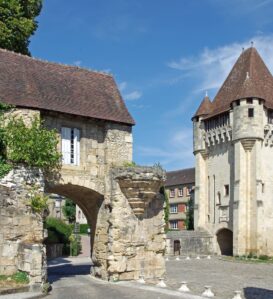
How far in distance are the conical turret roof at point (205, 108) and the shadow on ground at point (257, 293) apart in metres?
28.5

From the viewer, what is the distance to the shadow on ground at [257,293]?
1643cm

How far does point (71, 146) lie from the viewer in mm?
18734

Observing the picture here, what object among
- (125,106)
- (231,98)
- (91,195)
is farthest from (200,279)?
(231,98)

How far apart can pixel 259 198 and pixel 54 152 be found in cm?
2576

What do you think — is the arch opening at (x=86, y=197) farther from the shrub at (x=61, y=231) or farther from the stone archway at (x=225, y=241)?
the stone archway at (x=225, y=241)

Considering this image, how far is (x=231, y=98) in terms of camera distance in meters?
43.8

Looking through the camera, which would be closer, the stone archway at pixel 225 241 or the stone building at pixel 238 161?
the stone building at pixel 238 161

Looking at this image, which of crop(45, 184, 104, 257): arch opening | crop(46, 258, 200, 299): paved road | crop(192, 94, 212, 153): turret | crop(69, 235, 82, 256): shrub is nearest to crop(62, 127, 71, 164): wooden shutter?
crop(45, 184, 104, 257): arch opening

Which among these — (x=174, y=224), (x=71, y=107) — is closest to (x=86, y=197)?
(x=71, y=107)

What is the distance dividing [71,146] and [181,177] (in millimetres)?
50797

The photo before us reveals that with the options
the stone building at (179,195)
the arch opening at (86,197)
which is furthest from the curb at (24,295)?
the stone building at (179,195)

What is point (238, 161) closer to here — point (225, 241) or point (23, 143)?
point (225, 241)

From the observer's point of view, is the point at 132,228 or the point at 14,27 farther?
the point at 14,27

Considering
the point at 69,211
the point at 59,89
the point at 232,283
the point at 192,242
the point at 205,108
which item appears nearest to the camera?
the point at 59,89
